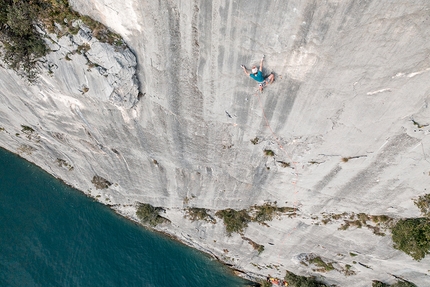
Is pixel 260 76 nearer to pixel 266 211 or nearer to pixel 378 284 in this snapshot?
pixel 266 211

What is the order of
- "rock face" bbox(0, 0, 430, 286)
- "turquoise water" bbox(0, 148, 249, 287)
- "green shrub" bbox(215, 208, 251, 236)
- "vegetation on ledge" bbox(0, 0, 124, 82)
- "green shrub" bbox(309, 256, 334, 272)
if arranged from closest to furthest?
"rock face" bbox(0, 0, 430, 286)
"vegetation on ledge" bbox(0, 0, 124, 82)
"green shrub" bbox(215, 208, 251, 236)
"green shrub" bbox(309, 256, 334, 272)
"turquoise water" bbox(0, 148, 249, 287)

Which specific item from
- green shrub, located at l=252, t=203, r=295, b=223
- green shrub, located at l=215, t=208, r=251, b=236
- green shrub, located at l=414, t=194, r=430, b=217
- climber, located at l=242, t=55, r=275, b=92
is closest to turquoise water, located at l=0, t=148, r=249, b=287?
green shrub, located at l=215, t=208, r=251, b=236

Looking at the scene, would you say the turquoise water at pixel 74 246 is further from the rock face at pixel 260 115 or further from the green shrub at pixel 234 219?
the green shrub at pixel 234 219

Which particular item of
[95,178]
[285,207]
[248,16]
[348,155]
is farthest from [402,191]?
[95,178]

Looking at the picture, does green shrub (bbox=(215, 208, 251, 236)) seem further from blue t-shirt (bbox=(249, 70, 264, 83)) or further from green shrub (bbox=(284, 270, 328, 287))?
blue t-shirt (bbox=(249, 70, 264, 83))

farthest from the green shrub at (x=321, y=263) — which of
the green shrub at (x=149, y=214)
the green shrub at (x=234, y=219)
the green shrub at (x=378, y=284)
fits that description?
the green shrub at (x=149, y=214)

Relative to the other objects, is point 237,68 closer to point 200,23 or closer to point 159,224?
point 200,23
